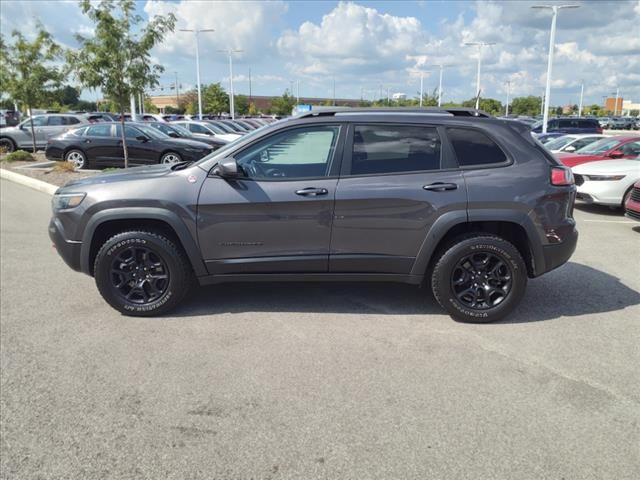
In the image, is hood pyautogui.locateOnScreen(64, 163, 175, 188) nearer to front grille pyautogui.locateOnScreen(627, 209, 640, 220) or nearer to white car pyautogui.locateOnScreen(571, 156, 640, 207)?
front grille pyautogui.locateOnScreen(627, 209, 640, 220)

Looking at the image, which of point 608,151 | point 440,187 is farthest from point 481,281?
point 608,151

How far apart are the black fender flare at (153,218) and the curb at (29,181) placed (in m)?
8.28

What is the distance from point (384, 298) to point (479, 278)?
1.01 metres

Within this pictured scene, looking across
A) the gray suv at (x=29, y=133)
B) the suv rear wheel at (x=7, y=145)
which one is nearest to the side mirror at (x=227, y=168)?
the gray suv at (x=29, y=133)

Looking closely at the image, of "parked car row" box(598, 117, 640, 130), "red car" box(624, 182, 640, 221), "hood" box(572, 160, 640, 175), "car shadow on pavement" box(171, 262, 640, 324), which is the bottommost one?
"car shadow on pavement" box(171, 262, 640, 324)

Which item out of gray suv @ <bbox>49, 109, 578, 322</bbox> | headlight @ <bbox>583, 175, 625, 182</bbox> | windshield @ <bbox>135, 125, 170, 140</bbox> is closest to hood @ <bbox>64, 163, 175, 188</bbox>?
gray suv @ <bbox>49, 109, 578, 322</bbox>

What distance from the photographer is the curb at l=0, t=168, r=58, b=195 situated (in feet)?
40.9

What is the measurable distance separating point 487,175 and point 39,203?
9.92 meters

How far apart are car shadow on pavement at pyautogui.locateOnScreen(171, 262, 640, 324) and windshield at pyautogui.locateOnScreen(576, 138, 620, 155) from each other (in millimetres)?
7461

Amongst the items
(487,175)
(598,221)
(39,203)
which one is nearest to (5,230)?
(39,203)

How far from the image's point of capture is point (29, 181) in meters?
13.7

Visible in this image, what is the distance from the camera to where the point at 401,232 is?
4355 mm

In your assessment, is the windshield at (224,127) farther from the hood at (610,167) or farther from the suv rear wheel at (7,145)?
the hood at (610,167)

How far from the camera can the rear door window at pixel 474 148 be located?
4402 mm
